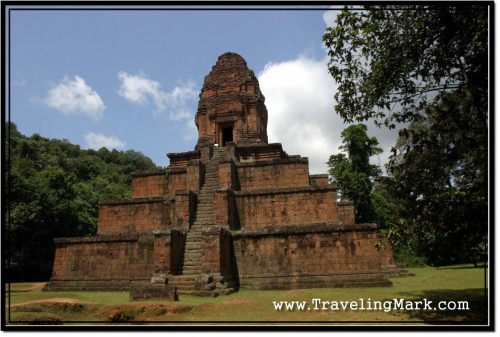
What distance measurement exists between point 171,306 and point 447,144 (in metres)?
7.61

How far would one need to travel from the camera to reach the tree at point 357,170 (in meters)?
34.6

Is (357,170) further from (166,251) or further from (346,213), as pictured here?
(166,251)

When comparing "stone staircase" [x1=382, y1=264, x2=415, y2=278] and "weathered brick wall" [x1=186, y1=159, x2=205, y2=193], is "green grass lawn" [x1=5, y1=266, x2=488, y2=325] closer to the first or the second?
"weathered brick wall" [x1=186, y1=159, x2=205, y2=193]

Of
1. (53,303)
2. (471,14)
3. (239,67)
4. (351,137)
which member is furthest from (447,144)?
(351,137)

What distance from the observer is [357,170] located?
36.5 m

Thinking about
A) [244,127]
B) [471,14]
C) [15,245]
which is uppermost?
[244,127]

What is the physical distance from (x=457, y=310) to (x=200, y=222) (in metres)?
10.4

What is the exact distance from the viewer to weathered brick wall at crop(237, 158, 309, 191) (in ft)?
58.3

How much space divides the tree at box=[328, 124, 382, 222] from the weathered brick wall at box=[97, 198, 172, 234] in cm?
2169

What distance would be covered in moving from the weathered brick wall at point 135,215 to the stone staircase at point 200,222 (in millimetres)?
1513

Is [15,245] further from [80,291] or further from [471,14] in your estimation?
[471,14]

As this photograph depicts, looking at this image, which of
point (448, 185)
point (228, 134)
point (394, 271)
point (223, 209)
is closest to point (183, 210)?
point (223, 209)

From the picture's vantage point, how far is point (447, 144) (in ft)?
27.8

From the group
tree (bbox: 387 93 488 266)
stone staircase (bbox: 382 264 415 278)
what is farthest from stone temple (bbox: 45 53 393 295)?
tree (bbox: 387 93 488 266)
